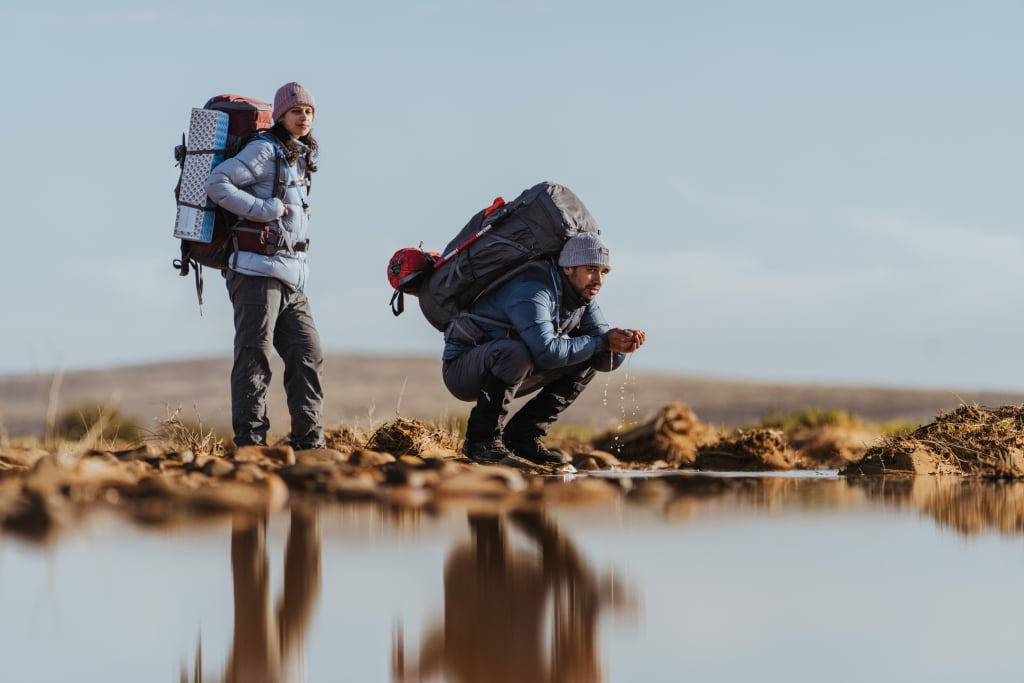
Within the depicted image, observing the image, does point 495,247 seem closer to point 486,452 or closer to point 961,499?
point 486,452

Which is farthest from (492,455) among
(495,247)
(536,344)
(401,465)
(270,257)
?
(270,257)

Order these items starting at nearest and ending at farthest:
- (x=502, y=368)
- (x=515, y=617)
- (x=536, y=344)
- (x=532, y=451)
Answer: (x=515, y=617) → (x=536, y=344) → (x=502, y=368) → (x=532, y=451)

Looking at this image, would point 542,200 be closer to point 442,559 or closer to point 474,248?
point 474,248

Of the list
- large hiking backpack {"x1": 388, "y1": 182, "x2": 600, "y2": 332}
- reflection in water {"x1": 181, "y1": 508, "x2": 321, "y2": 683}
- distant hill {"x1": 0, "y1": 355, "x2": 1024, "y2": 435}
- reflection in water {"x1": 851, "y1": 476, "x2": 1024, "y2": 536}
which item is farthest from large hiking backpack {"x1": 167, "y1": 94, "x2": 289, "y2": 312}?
distant hill {"x1": 0, "y1": 355, "x2": 1024, "y2": 435}

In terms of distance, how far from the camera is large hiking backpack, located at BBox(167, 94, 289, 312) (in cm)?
825

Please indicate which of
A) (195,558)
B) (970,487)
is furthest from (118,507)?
(970,487)

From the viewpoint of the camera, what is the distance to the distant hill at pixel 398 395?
83.4ft

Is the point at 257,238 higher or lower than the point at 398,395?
higher

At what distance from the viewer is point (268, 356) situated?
27.1 ft

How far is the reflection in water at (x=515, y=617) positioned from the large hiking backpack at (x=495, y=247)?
3.63 meters

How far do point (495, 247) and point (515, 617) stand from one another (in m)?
4.76

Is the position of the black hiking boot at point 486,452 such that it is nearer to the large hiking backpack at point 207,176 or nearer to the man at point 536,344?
the man at point 536,344

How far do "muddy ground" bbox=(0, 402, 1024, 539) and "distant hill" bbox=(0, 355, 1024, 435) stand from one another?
1144cm

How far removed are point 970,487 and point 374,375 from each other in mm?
28945
